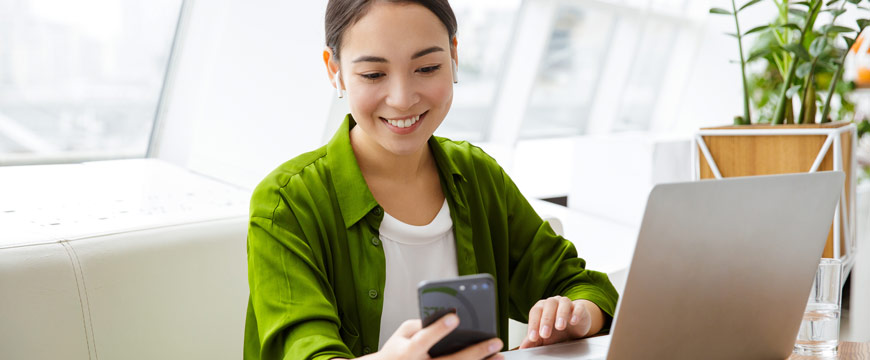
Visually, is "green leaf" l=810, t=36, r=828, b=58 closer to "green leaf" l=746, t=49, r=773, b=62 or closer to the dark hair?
"green leaf" l=746, t=49, r=773, b=62

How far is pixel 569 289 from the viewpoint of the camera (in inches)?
50.6

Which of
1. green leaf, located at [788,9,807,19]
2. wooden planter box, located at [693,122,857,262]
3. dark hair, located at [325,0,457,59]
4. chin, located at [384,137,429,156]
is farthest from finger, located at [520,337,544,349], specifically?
green leaf, located at [788,9,807,19]

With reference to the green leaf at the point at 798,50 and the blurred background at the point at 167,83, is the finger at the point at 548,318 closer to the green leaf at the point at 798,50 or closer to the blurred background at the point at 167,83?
the green leaf at the point at 798,50

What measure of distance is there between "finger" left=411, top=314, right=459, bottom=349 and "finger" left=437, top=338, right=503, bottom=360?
0.03 meters

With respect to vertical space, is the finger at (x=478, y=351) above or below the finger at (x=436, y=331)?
below

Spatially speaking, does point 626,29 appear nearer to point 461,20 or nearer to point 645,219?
A: point 461,20

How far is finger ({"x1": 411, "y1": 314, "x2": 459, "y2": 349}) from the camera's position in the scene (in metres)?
0.74

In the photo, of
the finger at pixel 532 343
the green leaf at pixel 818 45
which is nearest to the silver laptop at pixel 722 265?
the finger at pixel 532 343

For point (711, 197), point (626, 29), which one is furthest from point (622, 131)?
point (711, 197)

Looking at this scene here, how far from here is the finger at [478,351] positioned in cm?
78

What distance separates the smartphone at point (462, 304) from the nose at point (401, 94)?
41cm

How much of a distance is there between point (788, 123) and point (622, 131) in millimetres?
4096

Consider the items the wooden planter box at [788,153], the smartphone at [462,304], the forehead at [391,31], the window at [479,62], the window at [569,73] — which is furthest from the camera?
the window at [569,73]

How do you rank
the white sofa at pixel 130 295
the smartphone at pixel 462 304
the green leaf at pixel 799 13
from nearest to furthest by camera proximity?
the smartphone at pixel 462 304
the white sofa at pixel 130 295
the green leaf at pixel 799 13
